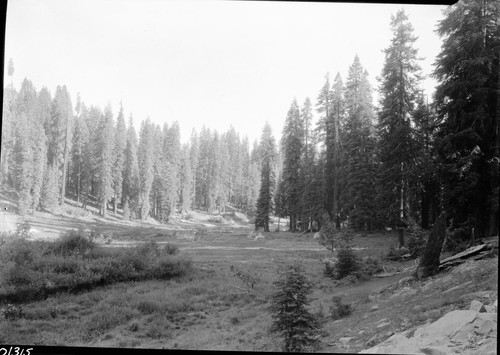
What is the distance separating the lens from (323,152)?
7879 mm

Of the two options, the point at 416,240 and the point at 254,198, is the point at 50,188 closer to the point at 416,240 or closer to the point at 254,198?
the point at 254,198

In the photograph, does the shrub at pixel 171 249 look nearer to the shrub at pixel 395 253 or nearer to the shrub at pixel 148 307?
the shrub at pixel 148 307

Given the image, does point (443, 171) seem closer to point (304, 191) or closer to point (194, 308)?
point (304, 191)

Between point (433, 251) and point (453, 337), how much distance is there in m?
2.68

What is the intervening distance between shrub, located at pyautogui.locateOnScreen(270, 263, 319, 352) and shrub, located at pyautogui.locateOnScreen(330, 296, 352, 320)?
71cm

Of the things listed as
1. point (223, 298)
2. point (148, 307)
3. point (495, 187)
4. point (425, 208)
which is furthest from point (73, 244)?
point (495, 187)

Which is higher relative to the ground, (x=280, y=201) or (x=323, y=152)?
(x=323, y=152)

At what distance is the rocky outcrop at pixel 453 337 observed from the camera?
4465 mm

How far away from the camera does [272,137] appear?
720 cm

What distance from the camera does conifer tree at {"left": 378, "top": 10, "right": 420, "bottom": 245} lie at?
741cm

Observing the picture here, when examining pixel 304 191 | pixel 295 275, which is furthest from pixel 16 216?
pixel 304 191

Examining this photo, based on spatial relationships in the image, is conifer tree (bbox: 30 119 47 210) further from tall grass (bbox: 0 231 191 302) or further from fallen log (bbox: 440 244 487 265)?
fallen log (bbox: 440 244 487 265)

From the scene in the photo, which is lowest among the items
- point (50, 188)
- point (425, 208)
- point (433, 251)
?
point (433, 251)

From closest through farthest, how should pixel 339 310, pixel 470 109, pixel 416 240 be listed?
pixel 339 310
pixel 470 109
pixel 416 240
